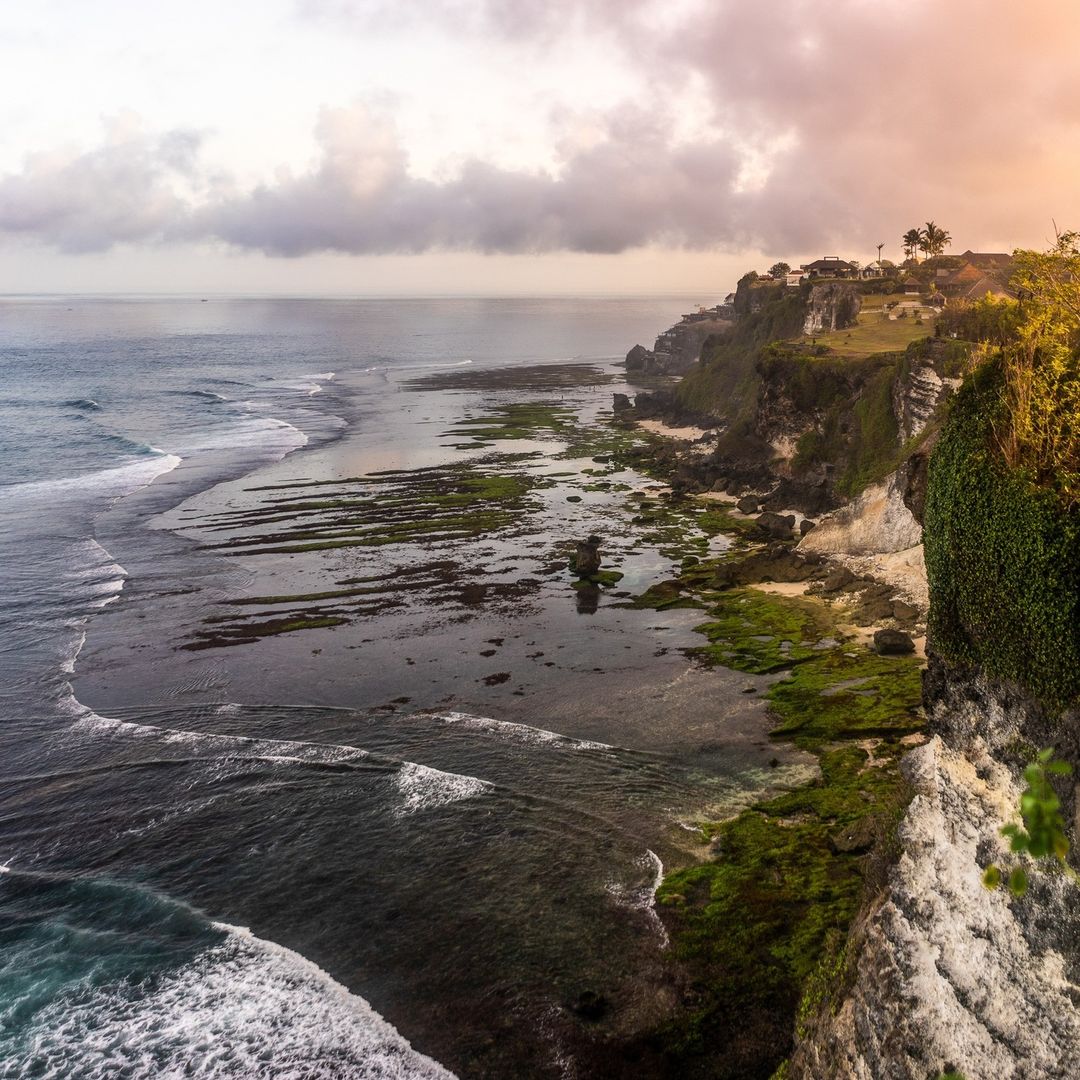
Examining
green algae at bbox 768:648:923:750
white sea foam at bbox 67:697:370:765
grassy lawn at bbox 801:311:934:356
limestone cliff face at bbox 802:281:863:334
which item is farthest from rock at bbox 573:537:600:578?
limestone cliff face at bbox 802:281:863:334

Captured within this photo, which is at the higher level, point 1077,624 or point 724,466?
point 1077,624

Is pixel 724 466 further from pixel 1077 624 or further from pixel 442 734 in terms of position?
pixel 1077 624

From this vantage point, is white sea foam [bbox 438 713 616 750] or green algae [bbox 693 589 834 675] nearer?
white sea foam [bbox 438 713 616 750]

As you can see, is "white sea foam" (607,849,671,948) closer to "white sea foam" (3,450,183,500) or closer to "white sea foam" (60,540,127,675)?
"white sea foam" (60,540,127,675)

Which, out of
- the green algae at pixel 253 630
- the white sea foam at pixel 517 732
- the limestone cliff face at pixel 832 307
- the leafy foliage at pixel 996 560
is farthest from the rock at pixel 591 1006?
the limestone cliff face at pixel 832 307

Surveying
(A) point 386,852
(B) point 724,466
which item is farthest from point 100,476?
(A) point 386,852

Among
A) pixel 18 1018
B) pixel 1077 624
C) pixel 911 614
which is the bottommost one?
pixel 18 1018

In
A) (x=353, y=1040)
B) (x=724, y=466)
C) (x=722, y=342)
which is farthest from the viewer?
(x=722, y=342)
